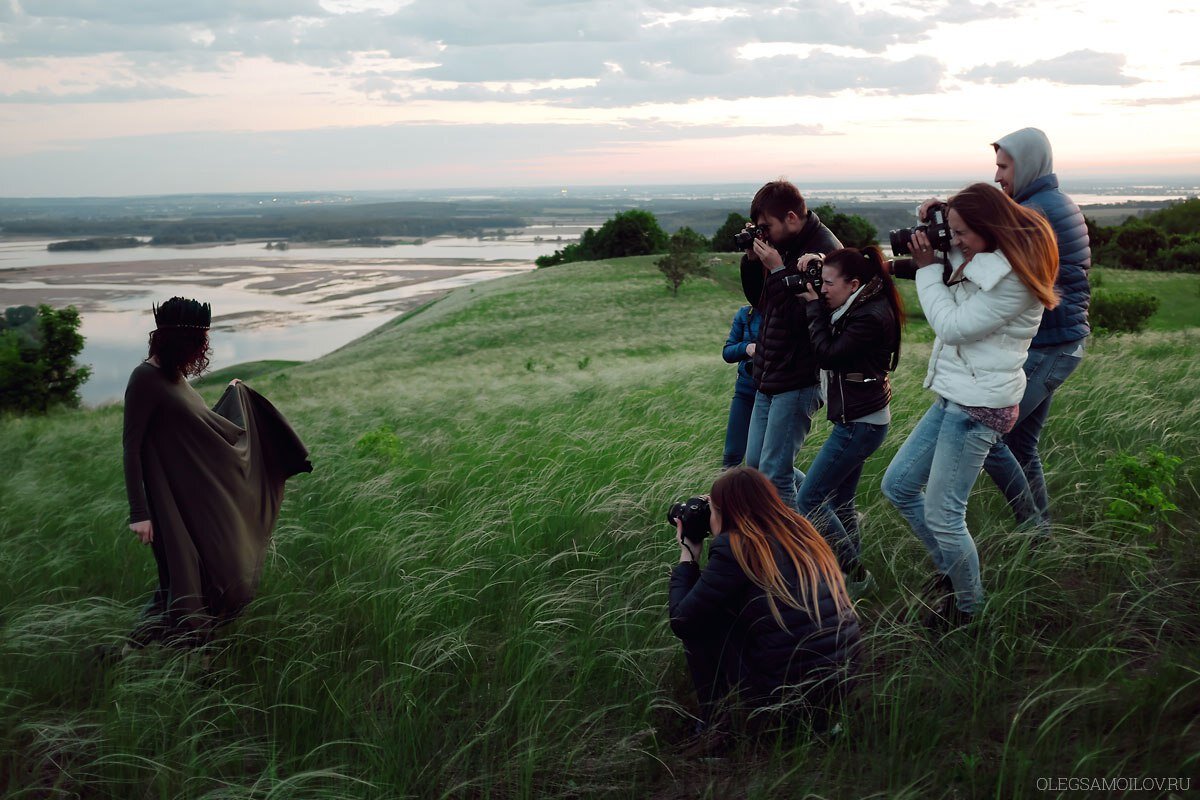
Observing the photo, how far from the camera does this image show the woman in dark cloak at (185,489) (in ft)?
13.0

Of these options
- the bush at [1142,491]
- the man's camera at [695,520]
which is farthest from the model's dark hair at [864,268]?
the man's camera at [695,520]

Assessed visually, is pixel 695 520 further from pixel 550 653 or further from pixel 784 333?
pixel 784 333

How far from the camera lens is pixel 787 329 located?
456 centimetres

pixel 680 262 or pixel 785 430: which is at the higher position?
pixel 680 262

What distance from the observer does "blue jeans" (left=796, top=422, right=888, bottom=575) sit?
170 inches

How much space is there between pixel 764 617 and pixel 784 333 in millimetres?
1945

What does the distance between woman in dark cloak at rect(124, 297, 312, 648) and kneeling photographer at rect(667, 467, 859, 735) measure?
245 cm

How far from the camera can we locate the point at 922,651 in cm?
320

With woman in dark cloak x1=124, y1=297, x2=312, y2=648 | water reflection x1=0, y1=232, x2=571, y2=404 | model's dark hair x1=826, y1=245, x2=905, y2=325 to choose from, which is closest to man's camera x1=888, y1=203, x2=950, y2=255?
model's dark hair x1=826, y1=245, x2=905, y2=325

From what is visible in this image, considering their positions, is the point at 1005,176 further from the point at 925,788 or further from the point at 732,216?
the point at 732,216

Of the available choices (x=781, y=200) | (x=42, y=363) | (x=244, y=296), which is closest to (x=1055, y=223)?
(x=781, y=200)

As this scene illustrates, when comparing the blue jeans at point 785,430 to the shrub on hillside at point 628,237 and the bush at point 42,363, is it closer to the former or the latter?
the bush at point 42,363

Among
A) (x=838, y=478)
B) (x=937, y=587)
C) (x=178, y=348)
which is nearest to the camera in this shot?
(x=937, y=587)

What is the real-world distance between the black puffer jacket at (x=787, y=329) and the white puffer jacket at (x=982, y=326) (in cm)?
80
